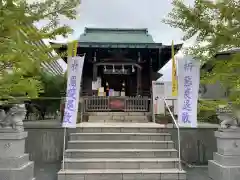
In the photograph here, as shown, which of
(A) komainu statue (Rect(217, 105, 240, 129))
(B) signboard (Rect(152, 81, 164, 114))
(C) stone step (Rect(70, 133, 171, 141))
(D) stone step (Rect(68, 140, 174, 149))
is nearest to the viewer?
(A) komainu statue (Rect(217, 105, 240, 129))

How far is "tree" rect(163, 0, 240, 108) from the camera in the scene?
14.7 ft

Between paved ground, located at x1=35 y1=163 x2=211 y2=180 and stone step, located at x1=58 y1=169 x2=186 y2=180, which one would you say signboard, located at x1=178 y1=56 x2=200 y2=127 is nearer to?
stone step, located at x1=58 y1=169 x2=186 y2=180

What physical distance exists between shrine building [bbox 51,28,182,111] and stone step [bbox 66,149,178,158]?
5.54 m

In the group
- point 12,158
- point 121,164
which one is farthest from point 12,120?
point 121,164

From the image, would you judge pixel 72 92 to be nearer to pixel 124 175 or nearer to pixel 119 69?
pixel 124 175

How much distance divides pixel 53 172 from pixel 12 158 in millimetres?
1756

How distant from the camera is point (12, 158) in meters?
6.16

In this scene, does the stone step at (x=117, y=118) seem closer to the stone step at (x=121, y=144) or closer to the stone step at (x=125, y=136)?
the stone step at (x=125, y=136)

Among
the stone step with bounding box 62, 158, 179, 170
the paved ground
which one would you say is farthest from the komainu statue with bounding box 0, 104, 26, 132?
the stone step with bounding box 62, 158, 179, 170

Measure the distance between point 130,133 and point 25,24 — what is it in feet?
18.9

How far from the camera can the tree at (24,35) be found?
10.6 ft

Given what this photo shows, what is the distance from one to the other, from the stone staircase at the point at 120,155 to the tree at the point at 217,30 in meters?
3.09

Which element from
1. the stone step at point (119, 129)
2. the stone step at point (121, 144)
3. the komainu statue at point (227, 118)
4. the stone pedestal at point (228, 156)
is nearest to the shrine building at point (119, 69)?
the stone step at point (119, 129)

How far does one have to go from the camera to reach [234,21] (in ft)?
15.5
